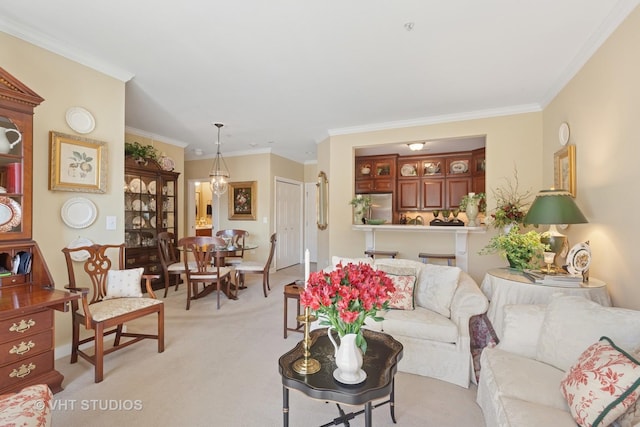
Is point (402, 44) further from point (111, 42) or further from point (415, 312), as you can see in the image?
point (111, 42)

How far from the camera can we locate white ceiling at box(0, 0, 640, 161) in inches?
81.7

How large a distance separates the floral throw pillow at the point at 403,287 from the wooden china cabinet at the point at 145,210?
3.91 meters

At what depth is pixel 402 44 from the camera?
2.49 metres

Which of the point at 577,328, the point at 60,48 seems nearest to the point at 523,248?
the point at 577,328

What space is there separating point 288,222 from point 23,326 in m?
5.22

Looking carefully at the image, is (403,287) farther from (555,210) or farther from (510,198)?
(510,198)

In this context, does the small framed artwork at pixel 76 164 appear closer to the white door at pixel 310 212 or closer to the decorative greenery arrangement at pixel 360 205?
the decorative greenery arrangement at pixel 360 205

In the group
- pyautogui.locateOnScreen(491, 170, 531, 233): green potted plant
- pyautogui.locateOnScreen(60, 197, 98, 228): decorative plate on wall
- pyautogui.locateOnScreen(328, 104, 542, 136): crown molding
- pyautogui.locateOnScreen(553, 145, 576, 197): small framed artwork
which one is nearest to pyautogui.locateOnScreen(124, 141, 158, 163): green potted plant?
pyautogui.locateOnScreen(60, 197, 98, 228): decorative plate on wall

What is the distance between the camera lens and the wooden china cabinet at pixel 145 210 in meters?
4.54

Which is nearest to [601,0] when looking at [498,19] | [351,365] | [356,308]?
[498,19]

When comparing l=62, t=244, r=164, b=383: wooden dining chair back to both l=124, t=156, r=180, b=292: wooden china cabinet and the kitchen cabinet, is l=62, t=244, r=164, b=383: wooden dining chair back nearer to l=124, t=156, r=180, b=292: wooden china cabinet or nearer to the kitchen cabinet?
l=124, t=156, r=180, b=292: wooden china cabinet

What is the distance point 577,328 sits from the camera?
157cm

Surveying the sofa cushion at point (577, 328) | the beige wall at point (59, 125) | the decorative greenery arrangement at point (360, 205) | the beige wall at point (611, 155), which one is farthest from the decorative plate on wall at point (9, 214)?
the beige wall at point (611, 155)

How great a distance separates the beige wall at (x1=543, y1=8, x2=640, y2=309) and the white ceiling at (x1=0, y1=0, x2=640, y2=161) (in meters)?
0.21
